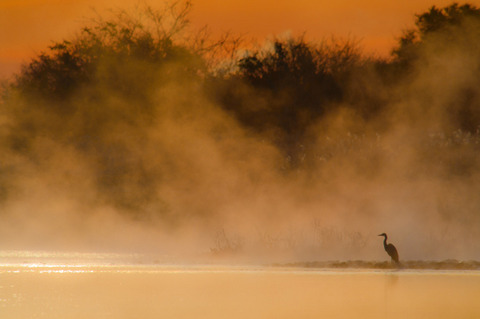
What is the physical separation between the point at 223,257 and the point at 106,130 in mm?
14110

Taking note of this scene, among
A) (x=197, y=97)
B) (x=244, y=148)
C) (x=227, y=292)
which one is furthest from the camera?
(x=197, y=97)

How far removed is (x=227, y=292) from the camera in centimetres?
1120

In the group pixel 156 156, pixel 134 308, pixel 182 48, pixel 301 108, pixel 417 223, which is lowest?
pixel 134 308

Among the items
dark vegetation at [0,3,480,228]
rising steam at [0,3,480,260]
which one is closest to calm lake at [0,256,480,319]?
rising steam at [0,3,480,260]

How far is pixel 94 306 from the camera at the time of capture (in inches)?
392

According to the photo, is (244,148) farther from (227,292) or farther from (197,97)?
(227,292)

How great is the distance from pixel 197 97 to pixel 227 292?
21049 millimetres

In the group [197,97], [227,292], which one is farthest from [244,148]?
[227,292]

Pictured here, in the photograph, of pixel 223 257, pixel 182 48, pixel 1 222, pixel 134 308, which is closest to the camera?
pixel 134 308

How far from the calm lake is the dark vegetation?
794cm

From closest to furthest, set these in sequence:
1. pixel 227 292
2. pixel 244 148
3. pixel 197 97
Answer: pixel 227 292 → pixel 244 148 → pixel 197 97

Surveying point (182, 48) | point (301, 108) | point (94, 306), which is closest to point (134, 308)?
point (94, 306)

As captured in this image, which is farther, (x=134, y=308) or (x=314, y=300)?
(x=314, y=300)

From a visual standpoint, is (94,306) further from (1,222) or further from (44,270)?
(1,222)
